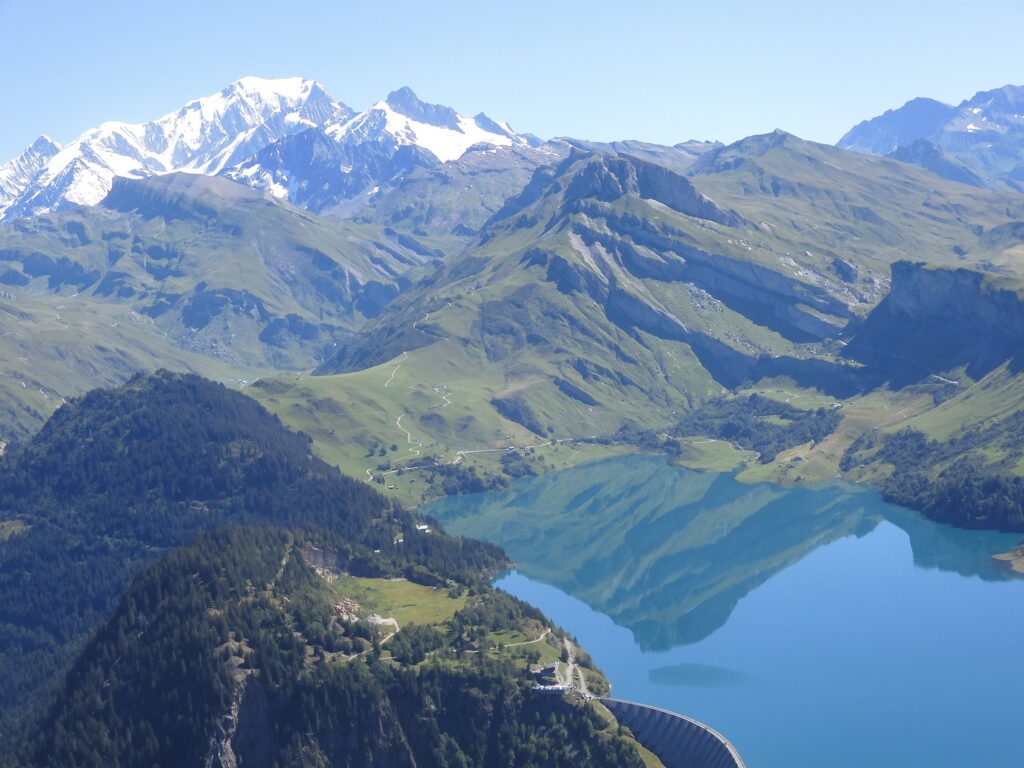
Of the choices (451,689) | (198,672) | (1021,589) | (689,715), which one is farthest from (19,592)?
(1021,589)

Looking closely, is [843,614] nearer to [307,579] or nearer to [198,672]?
[307,579]

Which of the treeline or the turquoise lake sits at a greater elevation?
the treeline

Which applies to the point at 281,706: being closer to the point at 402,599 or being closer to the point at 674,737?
the point at 402,599

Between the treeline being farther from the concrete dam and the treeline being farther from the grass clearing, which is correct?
the grass clearing

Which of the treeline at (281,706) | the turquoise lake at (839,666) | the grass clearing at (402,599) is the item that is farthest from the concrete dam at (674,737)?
the grass clearing at (402,599)

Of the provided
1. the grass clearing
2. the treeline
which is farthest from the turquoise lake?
the treeline

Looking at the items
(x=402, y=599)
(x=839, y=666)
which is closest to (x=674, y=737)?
(x=839, y=666)
